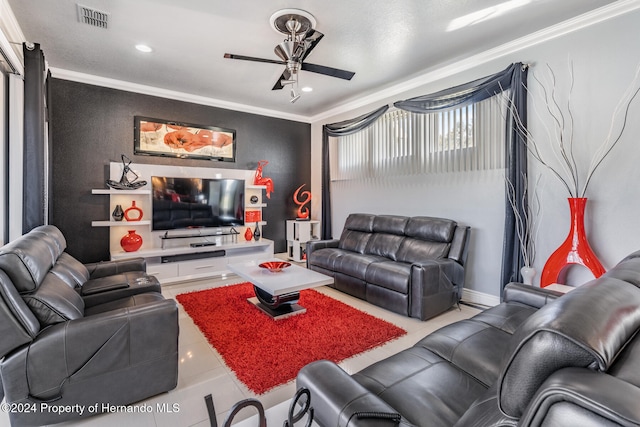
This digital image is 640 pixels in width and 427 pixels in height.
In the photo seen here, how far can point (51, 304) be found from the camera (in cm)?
168

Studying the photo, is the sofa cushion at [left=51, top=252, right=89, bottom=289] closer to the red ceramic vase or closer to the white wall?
the red ceramic vase

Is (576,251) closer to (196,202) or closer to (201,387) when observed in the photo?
(201,387)

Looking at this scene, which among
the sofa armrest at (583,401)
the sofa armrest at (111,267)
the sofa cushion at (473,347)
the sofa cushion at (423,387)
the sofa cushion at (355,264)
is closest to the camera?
the sofa armrest at (583,401)

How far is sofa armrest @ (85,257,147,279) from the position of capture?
2879mm

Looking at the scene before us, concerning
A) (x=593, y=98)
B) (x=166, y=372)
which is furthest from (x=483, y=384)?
(x=593, y=98)

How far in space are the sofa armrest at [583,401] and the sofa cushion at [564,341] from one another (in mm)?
37

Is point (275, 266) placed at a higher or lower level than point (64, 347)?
higher

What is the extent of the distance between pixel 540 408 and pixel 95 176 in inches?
197

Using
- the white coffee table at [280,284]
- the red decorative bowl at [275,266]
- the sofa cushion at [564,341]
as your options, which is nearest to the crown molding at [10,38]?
the white coffee table at [280,284]

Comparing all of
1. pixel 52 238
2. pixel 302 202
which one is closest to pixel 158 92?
pixel 52 238

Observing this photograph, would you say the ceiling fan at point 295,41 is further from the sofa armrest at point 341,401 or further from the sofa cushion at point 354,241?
the sofa armrest at point 341,401

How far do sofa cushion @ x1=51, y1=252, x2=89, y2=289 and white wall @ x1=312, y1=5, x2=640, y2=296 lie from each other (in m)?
3.73

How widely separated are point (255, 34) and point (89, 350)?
9.32ft

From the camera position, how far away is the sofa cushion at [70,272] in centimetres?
218
